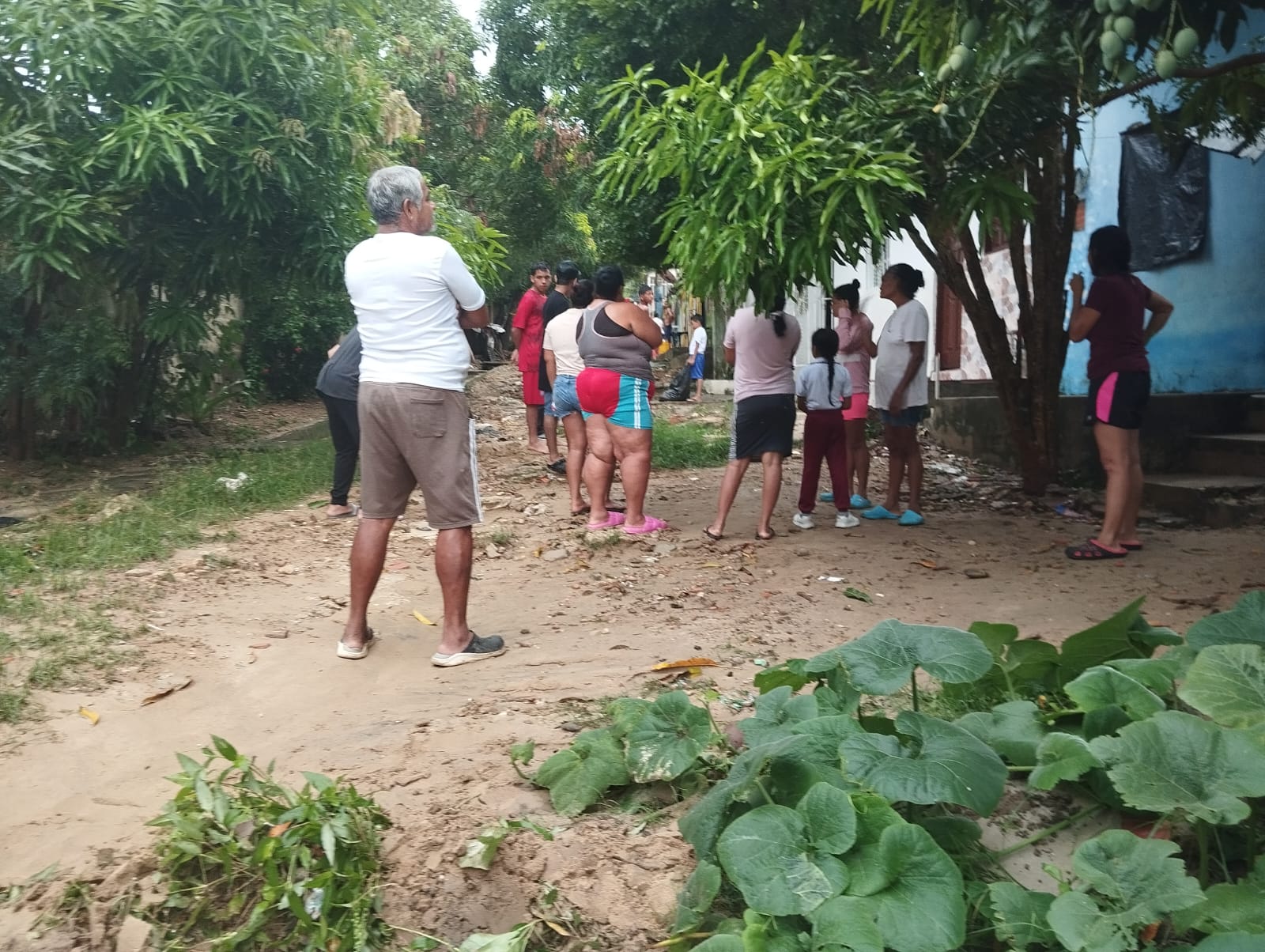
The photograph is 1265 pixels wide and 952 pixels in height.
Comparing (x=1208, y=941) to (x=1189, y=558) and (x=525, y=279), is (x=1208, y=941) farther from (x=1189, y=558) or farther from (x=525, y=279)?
(x=525, y=279)

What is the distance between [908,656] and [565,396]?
16.7ft

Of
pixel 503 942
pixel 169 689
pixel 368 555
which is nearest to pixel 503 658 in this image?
pixel 368 555

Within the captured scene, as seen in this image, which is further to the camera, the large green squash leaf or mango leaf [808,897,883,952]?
the large green squash leaf

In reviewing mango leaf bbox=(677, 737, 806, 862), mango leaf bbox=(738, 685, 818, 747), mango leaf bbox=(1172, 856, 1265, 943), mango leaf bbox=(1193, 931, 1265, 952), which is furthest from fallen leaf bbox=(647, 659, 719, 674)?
mango leaf bbox=(1193, 931, 1265, 952)

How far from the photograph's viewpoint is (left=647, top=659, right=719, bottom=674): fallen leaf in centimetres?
390

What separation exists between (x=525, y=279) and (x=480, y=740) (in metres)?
23.4

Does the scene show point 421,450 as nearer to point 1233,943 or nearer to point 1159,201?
point 1233,943

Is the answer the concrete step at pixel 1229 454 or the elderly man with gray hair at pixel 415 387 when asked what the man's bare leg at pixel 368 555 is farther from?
the concrete step at pixel 1229 454

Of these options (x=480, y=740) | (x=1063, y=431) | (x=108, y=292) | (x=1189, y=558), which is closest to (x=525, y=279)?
(x=108, y=292)

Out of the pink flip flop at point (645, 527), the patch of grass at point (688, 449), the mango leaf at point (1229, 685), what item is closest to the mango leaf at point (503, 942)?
the mango leaf at point (1229, 685)

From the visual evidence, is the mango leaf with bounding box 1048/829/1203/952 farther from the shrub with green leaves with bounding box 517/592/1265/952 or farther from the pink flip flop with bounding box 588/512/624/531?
the pink flip flop with bounding box 588/512/624/531

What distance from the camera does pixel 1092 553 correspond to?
552 cm

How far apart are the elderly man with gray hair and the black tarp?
5.99 meters

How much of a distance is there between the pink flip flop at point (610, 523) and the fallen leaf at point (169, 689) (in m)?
2.93
